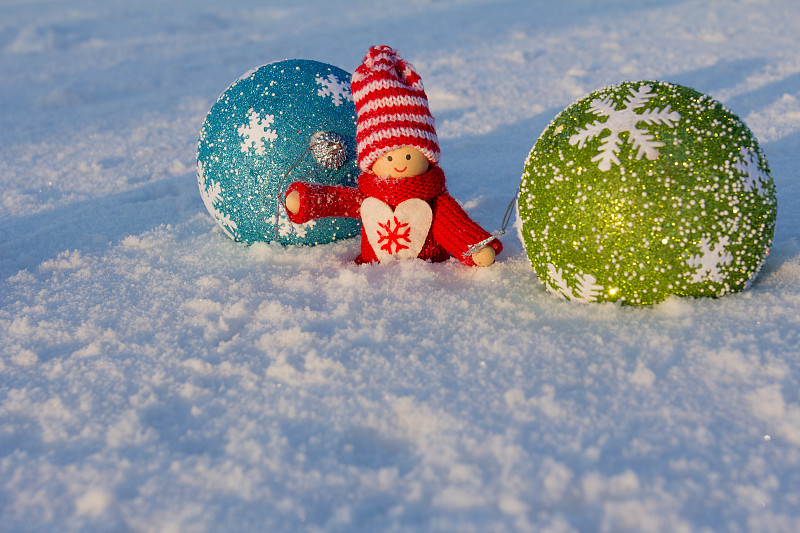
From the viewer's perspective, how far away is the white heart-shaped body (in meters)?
3.06

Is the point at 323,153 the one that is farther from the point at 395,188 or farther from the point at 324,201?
the point at 395,188

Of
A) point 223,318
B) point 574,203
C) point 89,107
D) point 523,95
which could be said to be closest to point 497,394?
point 574,203

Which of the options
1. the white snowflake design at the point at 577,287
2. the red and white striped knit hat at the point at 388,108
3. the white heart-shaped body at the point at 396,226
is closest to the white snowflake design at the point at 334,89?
the red and white striped knit hat at the point at 388,108

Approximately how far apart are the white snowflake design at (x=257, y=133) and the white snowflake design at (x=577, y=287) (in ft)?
4.65

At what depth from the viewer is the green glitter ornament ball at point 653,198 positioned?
2373mm

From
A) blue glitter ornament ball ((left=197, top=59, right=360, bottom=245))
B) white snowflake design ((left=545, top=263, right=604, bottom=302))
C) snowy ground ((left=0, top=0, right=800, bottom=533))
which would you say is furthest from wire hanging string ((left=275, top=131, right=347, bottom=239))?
white snowflake design ((left=545, top=263, right=604, bottom=302))

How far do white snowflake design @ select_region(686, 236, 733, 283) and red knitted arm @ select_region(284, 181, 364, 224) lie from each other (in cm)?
Result: 145

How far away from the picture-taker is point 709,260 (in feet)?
7.97

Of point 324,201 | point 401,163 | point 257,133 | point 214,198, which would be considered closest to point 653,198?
point 401,163

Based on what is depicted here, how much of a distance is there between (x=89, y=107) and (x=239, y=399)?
19.8 ft

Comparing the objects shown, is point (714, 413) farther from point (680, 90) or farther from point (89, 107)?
point (89, 107)

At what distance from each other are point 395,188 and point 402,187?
0.03m

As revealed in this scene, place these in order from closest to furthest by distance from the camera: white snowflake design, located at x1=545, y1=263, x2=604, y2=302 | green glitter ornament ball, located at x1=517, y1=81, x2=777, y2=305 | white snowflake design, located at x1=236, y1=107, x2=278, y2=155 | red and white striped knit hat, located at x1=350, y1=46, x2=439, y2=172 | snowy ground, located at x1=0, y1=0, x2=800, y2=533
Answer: snowy ground, located at x1=0, y1=0, x2=800, y2=533
green glitter ornament ball, located at x1=517, y1=81, x2=777, y2=305
white snowflake design, located at x1=545, y1=263, x2=604, y2=302
red and white striped knit hat, located at x1=350, y1=46, x2=439, y2=172
white snowflake design, located at x1=236, y1=107, x2=278, y2=155

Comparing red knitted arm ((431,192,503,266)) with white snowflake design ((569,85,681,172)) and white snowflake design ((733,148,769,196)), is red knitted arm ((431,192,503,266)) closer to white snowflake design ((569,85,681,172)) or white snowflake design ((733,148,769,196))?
white snowflake design ((569,85,681,172))
